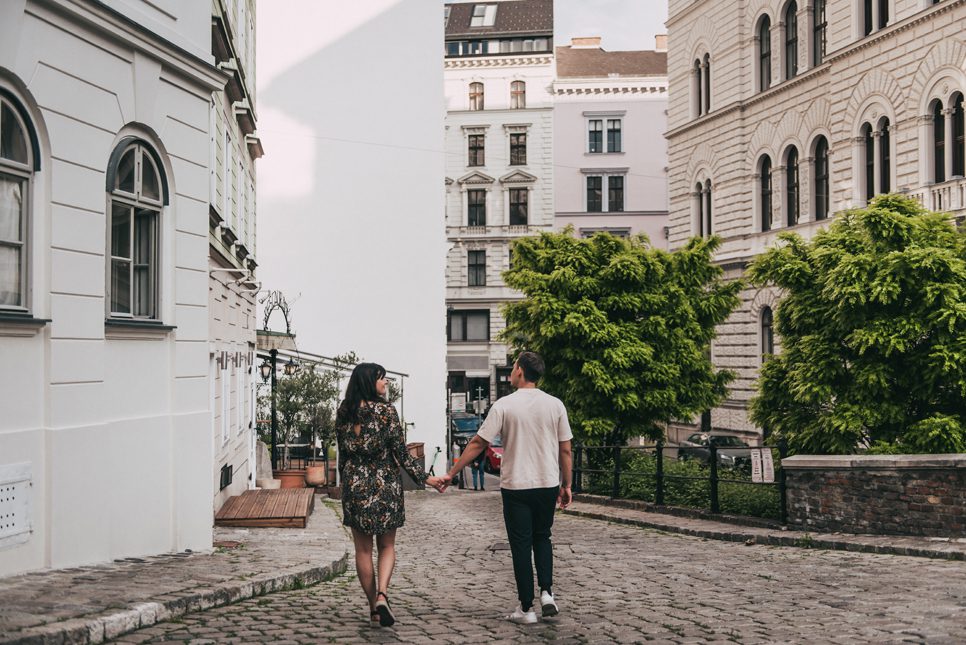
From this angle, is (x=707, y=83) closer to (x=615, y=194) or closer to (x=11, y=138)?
(x=615, y=194)

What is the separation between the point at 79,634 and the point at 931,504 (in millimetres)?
9338

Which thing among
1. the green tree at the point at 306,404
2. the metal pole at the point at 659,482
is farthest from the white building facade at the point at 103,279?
the green tree at the point at 306,404

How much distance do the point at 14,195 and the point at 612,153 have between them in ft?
184

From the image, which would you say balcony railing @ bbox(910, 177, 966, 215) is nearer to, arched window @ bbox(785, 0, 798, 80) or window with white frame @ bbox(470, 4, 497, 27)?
arched window @ bbox(785, 0, 798, 80)

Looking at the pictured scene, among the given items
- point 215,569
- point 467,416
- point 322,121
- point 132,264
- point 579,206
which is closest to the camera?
point 215,569

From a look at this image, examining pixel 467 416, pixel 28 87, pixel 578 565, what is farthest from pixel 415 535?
pixel 467 416

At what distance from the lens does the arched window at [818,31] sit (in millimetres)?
31844

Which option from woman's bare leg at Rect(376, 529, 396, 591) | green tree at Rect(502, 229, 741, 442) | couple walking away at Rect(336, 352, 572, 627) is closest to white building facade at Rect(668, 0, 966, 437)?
Answer: green tree at Rect(502, 229, 741, 442)

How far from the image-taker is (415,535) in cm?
1564

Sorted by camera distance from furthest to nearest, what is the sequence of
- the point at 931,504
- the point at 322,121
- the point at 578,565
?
the point at 322,121, the point at 931,504, the point at 578,565

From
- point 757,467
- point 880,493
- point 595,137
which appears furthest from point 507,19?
point 880,493

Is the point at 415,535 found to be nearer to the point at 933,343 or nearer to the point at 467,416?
the point at 933,343

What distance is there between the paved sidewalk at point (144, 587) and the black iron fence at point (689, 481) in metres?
6.15

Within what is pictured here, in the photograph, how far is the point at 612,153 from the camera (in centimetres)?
6231
